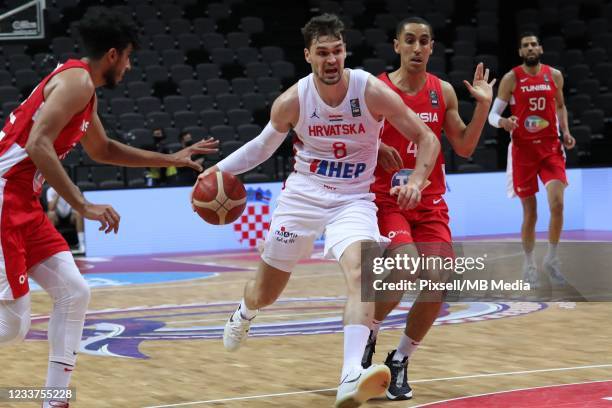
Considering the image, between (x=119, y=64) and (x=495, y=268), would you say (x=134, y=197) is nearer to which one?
(x=495, y=268)

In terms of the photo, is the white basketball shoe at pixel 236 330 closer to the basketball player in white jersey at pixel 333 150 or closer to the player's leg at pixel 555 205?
the basketball player in white jersey at pixel 333 150

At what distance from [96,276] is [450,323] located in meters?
5.95

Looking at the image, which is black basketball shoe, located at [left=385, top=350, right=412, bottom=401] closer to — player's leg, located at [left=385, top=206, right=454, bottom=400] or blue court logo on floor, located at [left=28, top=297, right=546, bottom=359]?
player's leg, located at [left=385, top=206, right=454, bottom=400]

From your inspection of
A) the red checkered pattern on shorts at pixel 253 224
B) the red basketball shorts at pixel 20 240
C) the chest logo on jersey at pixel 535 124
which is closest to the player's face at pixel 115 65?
the red basketball shorts at pixel 20 240

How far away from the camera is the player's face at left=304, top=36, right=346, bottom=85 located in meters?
5.15

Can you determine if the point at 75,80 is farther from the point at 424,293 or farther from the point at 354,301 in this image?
the point at 424,293

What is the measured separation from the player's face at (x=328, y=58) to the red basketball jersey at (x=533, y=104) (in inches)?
202

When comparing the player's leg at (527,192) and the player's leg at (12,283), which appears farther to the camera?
the player's leg at (527,192)

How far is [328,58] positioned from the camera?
5172 millimetres

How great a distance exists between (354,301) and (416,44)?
165cm

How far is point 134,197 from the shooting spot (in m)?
15.6

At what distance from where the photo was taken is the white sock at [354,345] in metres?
4.67

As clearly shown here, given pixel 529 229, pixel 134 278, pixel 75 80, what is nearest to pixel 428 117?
pixel 75 80

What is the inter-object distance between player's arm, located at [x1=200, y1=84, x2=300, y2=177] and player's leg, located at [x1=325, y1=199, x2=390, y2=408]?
542mm
